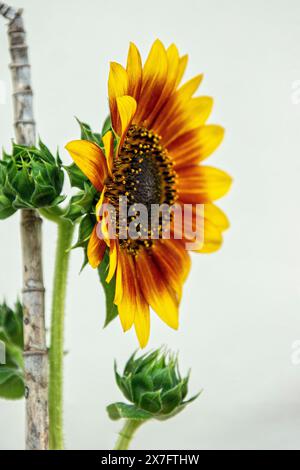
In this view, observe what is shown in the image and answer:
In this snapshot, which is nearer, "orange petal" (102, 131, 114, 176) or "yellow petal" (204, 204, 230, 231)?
"orange petal" (102, 131, 114, 176)

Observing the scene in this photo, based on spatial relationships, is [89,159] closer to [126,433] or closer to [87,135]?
[87,135]

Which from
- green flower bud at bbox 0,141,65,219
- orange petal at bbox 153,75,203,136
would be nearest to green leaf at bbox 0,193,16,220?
green flower bud at bbox 0,141,65,219

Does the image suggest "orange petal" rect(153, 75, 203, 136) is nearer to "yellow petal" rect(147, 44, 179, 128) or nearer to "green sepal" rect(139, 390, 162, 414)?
"yellow petal" rect(147, 44, 179, 128)

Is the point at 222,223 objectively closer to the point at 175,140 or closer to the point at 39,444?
the point at 175,140

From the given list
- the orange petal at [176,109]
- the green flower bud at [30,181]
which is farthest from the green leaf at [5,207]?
the orange petal at [176,109]

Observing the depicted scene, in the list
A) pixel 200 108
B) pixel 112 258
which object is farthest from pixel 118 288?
pixel 200 108

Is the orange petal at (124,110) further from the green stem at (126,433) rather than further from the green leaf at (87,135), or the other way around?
the green stem at (126,433)
